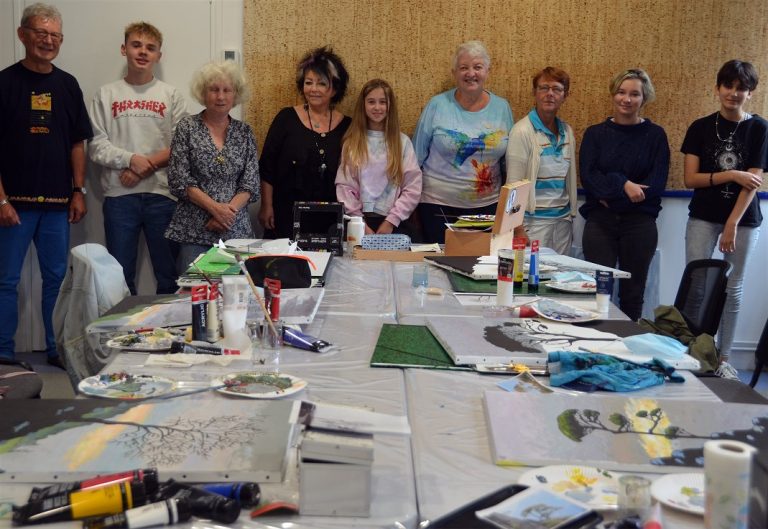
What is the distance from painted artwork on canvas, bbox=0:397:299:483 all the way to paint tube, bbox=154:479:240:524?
68 millimetres

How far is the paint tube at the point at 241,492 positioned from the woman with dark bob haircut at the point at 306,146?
330 cm

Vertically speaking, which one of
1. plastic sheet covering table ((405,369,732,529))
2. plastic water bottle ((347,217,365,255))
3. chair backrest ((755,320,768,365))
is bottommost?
chair backrest ((755,320,768,365))

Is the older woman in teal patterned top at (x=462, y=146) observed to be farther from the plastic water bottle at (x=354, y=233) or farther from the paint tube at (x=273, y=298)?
the paint tube at (x=273, y=298)

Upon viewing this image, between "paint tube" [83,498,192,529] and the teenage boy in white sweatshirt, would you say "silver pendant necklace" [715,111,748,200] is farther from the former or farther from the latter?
"paint tube" [83,498,192,529]

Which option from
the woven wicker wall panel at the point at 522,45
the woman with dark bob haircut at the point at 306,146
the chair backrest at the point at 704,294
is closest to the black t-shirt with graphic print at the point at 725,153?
the woven wicker wall panel at the point at 522,45

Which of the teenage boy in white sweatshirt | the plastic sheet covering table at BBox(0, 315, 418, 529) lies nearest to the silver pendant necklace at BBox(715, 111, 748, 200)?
the plastic sheet covering table at BBox(0, 315, 418, 529)

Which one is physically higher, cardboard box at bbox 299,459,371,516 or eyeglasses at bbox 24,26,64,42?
eyeglasses at bbox 24,26,64,42

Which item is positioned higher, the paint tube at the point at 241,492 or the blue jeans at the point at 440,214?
the blue jeans at the point at 440,214

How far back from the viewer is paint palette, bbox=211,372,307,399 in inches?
67.5

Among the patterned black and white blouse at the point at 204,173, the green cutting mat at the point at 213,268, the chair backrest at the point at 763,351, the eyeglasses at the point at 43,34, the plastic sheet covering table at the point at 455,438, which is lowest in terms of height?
the chair backrest at the point at 763,351

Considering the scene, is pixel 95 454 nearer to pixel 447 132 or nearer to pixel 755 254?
pixel 447 132

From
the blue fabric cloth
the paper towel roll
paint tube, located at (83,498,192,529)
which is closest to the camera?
the paper towel roll

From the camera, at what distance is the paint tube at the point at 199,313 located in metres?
2.12

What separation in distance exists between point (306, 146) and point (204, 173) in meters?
0.60
